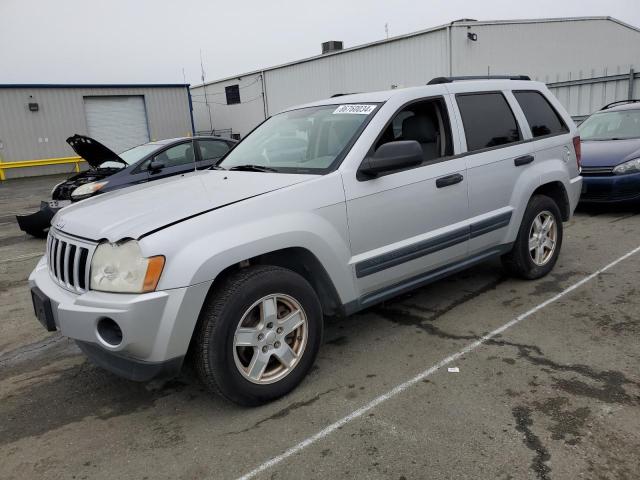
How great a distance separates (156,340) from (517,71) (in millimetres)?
19139

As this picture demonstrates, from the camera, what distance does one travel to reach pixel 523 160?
177 inches

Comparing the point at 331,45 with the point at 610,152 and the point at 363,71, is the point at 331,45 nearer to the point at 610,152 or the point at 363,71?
the point at 363,71

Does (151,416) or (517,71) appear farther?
(517,71)

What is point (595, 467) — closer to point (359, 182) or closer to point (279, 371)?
point (279, 371)

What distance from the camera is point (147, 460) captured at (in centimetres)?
260

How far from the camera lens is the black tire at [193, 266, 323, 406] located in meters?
2.71

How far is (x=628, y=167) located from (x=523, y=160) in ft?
12.5

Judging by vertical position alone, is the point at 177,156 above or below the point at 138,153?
below

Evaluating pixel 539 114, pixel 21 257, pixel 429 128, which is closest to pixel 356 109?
pixel 429 128

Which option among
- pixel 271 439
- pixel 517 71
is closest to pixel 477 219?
pixel 271 439

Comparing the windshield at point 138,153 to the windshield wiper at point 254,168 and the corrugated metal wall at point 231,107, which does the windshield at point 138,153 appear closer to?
the windshield wiper at point 254,168

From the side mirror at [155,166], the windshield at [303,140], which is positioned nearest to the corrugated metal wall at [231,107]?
the side mirror at [155,166]

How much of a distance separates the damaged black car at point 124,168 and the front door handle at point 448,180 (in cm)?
456

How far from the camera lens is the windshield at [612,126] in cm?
815
